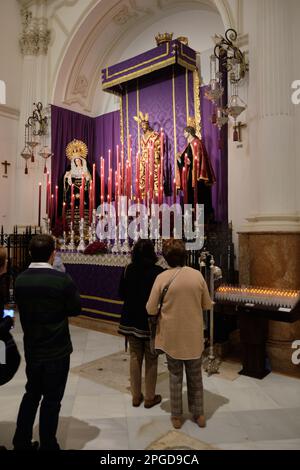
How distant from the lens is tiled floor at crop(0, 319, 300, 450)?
9.38 ft

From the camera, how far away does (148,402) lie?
3.40m

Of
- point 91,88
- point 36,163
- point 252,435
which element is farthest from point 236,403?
point 91,88

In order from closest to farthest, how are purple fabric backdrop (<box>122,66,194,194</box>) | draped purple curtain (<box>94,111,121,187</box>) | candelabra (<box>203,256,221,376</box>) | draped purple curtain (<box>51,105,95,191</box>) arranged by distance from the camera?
candelabra (<box>203,256,221,376</box>)
purple fabric backdrop (<box>122,66,194,194</box>)
draped purple curtain (<box>51,105,95,191</box>)
draped purple curtain (<box>94,111,121,187</box>)

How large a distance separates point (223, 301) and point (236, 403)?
116cm

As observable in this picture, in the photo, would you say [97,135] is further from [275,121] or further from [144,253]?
[144,253]

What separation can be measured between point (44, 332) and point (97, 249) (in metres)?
4.09

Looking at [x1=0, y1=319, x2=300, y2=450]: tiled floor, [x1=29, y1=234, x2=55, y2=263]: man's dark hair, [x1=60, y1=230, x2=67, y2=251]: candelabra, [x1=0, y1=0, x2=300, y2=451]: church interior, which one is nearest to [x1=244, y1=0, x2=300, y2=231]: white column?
[x1=0, y1=0, x2=300, y2=451]: church interior

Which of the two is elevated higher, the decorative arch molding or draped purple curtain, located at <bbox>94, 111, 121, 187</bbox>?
the decorative arch molding

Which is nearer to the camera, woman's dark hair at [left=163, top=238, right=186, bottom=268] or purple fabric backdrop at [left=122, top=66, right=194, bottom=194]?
woman's dark hair at [left=163, top=238, right=186, bottom=268]

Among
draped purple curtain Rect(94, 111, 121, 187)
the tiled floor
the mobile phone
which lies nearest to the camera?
the mobile phone

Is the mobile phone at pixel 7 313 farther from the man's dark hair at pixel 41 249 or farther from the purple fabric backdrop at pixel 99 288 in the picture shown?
the purple fabric backdrop at pixel 99 288

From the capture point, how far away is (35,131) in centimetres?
942

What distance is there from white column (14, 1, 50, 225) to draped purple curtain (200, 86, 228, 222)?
4442 millimetres

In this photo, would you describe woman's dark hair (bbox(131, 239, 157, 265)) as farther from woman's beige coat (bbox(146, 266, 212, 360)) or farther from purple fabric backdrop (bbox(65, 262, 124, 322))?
purple fabric backdrop (bbox(65, 262, 124, 322))
